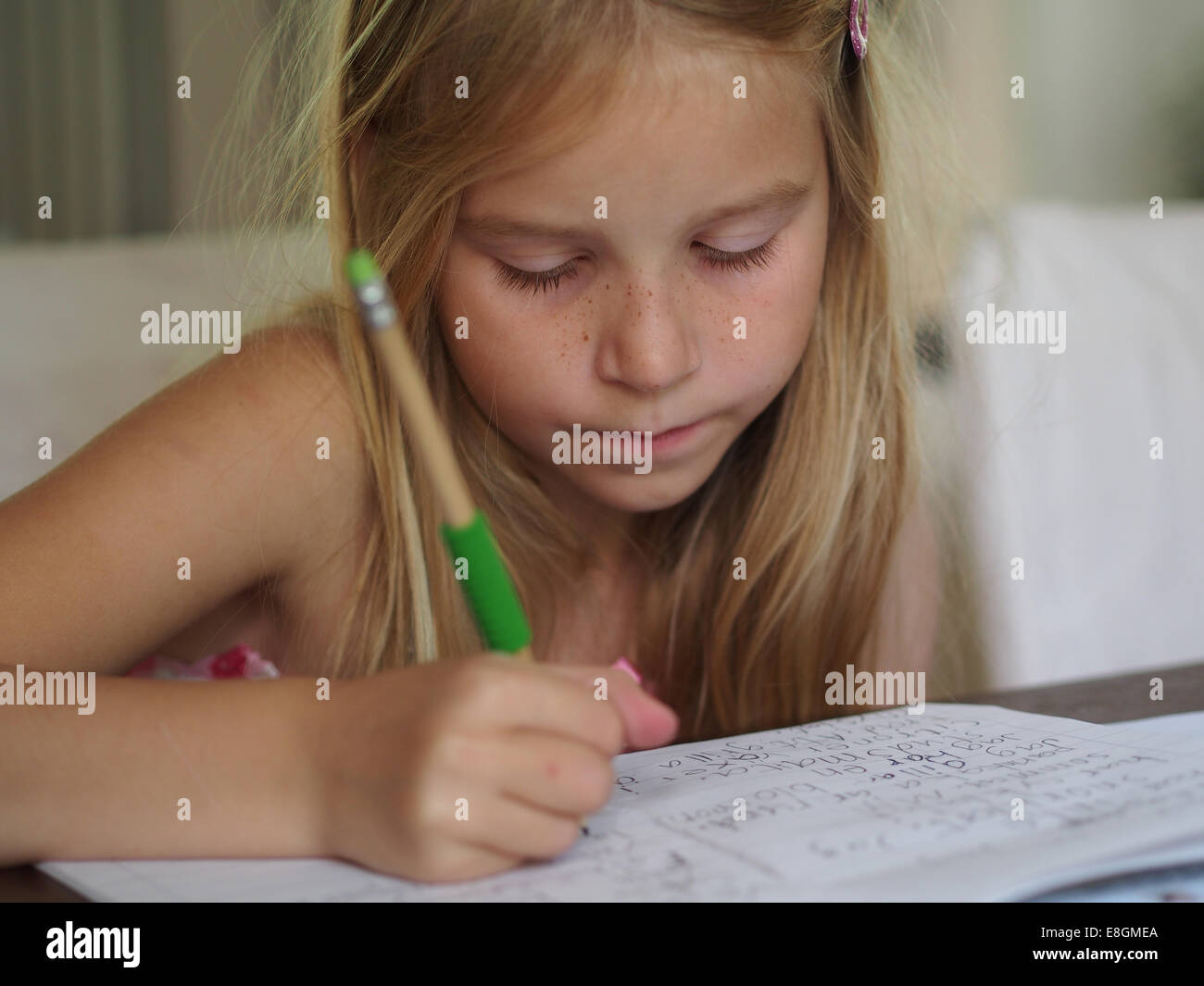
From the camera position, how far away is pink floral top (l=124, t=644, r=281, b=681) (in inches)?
35.5

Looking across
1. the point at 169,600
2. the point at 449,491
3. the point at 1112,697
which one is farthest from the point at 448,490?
the point at 1112,697

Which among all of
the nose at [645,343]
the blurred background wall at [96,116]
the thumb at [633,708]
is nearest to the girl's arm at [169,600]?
the thumb at [633,708]

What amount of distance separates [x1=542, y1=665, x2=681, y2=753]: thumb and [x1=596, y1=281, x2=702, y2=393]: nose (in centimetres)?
22

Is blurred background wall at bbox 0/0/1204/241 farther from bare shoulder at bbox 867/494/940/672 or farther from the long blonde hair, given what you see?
the long blonde hair

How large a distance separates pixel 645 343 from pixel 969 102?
2.40 metres

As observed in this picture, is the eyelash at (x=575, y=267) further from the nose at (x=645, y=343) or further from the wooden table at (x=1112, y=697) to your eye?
the wooden table at (x=1112, y=697)

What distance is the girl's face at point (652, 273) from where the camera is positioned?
2.15 ft

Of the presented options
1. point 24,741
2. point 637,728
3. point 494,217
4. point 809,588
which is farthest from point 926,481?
point 24,741

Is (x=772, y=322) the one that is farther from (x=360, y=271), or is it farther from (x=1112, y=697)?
(x=360, y=271)

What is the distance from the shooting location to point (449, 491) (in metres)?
0.43

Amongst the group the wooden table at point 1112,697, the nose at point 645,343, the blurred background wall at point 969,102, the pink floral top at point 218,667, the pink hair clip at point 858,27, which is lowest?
the wooden table at point 1112,697

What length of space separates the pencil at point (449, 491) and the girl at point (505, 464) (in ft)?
0.08

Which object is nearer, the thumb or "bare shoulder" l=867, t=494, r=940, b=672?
the thumb

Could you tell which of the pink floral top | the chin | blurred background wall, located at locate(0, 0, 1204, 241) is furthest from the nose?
blurred background wall, located at locate(0, 0, 1204, 241)
